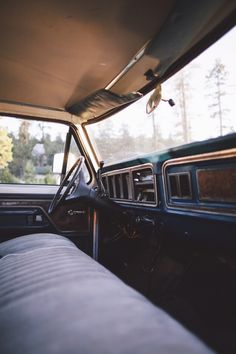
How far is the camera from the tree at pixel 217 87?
1.91 meters

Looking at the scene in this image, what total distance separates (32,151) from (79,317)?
3.04 meters

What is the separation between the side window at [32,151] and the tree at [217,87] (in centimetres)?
210

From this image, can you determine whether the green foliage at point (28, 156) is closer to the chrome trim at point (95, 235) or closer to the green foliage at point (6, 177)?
the green foliage at point (6, 177)

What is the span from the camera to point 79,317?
82cm

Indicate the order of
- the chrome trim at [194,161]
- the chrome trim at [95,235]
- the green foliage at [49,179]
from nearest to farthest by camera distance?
the chrome trim at [194,161]
the chrome trim at [95,235]
the green foliage at [49,179]

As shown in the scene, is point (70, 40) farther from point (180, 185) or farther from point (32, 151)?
point (32, 151)

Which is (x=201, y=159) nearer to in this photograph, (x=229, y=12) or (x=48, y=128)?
(x=229, y=12)

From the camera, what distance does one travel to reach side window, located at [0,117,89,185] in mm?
3484

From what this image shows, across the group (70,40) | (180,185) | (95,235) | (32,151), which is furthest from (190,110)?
(32,151)

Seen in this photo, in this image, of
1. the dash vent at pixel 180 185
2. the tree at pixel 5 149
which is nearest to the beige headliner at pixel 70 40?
the tree at pixel 5 149

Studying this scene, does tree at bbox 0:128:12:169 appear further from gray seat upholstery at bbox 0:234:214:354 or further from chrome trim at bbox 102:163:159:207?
gray seat upholstery at bbox 0:234:214:354

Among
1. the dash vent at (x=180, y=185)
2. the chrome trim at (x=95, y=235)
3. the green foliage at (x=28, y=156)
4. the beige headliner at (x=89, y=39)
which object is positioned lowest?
the chrome trim at (x=95, y=235)

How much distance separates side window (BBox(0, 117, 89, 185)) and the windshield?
888 mm

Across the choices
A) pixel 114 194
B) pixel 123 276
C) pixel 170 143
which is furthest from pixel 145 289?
pixel 170 143
